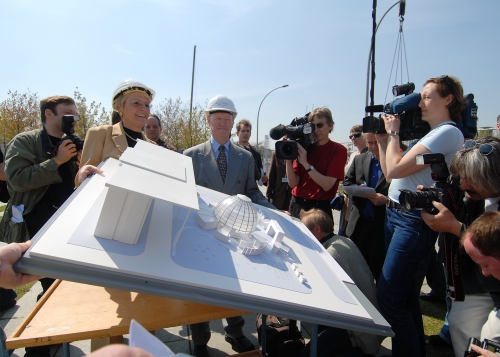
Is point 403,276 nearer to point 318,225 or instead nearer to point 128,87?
point 318,225

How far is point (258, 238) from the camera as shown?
1525 millimetres

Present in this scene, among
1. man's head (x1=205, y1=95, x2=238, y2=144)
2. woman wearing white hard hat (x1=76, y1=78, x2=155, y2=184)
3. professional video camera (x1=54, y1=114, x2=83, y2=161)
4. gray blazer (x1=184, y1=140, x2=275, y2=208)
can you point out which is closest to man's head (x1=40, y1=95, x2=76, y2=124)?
professional video camera (x1=54, y1=114, x2=83, y2=161)

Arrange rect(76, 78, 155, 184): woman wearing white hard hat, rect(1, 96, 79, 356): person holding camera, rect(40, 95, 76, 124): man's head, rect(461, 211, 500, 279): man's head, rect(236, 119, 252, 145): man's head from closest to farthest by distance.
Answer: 1. rect(461, 211, 500, 279): man's head
2. rect(76, 78, 155, 184): woman wearing white hard hat
3. rect(1, 96, 79, 356): person holding camera
4. rect(40, 95, 76, 124): man's head
5. rect(236, 119, 252, 145): man's head

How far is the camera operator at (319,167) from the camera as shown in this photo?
3.13 m

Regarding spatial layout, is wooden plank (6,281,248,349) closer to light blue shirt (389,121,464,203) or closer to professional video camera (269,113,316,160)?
light blue shirt (389,121,464,203)

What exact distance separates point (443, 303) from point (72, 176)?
13.5ft

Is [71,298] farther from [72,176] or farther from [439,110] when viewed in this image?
[439,110]

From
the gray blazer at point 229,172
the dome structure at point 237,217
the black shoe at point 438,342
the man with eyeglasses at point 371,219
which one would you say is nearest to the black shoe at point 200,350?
the gray blazer at point 229,172

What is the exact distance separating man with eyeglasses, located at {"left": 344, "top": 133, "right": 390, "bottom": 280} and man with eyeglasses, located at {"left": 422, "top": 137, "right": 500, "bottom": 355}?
1.36 meters

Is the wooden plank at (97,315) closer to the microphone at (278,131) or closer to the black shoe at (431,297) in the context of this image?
the microphone at (278,131)

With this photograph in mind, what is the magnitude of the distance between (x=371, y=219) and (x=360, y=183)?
494 millimetres

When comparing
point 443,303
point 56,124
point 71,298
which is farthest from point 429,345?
point 56,124

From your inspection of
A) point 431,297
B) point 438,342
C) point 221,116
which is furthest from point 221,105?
point 431,297

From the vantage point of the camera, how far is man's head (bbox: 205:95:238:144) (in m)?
2.69
